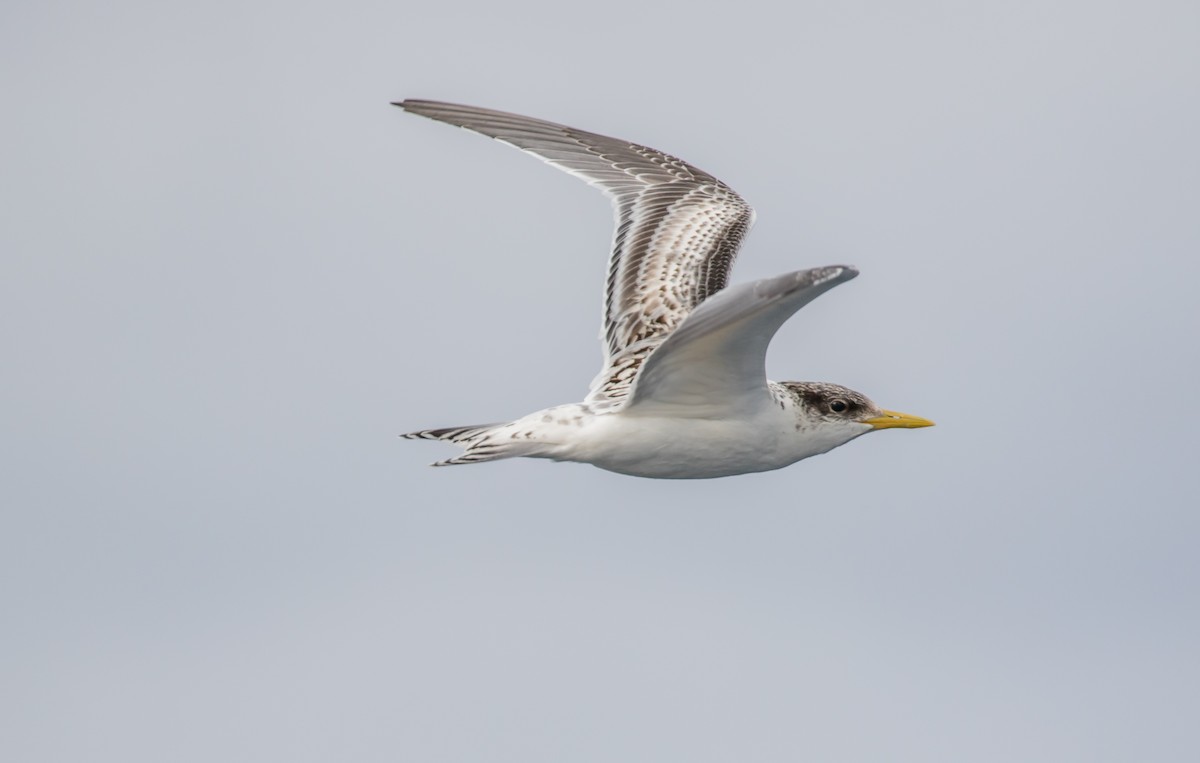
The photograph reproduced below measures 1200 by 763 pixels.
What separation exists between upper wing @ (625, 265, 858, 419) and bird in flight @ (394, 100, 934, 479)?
2 cm

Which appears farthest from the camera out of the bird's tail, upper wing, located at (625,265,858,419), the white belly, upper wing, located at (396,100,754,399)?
upper wing, located at (396,100,754,399)

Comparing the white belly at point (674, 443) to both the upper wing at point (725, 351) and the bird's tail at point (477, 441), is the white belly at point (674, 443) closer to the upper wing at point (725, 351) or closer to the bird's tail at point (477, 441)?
the upper wing at point (725, 351)

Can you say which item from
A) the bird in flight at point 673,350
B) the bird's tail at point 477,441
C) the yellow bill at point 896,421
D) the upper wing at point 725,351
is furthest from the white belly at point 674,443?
the yellow bill at point 896,421

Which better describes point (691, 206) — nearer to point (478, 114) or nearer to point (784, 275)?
point (478, 114)

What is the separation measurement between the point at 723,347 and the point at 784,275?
2.41 m

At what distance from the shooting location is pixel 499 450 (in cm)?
1950

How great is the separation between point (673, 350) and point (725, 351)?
0.59 m

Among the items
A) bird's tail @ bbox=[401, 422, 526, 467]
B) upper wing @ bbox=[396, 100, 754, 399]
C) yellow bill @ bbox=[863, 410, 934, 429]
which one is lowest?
bird's tail @ bbox=[401, 422, 526, 467]

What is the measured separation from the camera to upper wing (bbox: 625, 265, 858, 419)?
16391mm

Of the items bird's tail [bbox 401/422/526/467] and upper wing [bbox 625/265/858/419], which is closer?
upper wing [bbox 625/265/858/419]

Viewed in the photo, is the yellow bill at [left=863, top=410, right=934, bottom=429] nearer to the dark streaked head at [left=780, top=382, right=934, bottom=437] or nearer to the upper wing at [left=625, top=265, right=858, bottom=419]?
the dark streaked head at [left=780, top=382, right=934, bottom=437]

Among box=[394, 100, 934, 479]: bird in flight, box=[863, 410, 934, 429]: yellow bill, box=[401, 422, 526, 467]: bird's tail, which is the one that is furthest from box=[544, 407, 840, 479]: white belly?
box=[863, 410, 934, 429]: yellow bill

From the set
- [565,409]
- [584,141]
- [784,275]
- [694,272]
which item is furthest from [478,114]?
[784,275]

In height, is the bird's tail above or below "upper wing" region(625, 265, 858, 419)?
below
